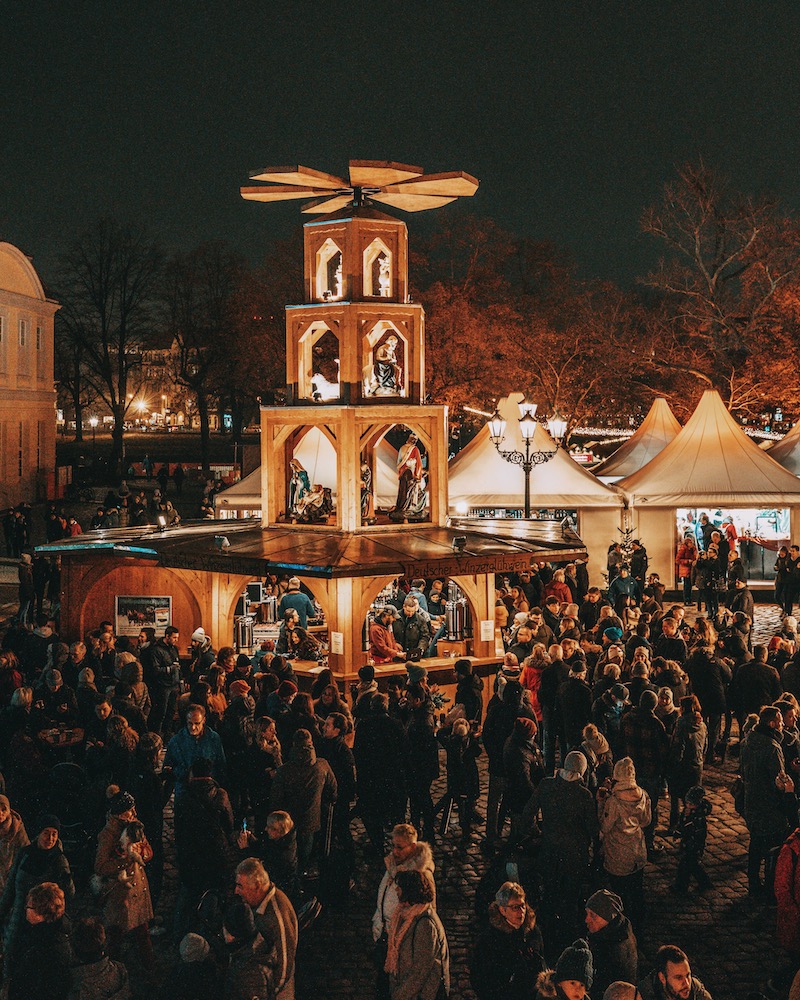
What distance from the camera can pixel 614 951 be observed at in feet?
20.2

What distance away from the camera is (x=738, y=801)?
919cm

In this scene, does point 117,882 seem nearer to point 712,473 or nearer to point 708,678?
point 708,678

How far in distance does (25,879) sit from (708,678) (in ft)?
25.0

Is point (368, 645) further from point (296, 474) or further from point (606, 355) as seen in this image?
point (606, 355)

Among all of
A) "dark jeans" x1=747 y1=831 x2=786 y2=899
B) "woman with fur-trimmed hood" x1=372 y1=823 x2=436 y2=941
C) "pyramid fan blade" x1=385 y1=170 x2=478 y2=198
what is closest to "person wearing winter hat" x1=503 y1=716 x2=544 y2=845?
"dark jeans" x1=747 y1=831 x2=786 y2=899

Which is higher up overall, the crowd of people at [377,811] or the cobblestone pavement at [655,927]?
the crowd of people at [377,811]

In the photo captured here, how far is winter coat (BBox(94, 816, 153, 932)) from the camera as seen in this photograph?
695 centimetres

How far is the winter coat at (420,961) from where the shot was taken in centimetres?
607

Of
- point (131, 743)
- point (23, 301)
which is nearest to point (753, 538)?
point (131, 743)

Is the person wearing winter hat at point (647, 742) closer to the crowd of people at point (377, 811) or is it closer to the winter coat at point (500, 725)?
the crowd of people at point (377, 811)

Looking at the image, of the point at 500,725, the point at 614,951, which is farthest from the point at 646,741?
the point at 614,951

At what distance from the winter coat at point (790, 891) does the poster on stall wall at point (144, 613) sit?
10.7 metres

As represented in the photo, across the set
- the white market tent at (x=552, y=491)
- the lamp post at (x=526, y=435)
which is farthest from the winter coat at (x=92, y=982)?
the white market tent at (x=552, y=491)

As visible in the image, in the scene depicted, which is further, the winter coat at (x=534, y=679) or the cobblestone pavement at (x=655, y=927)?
the winter coat at (x=534, y=679)
